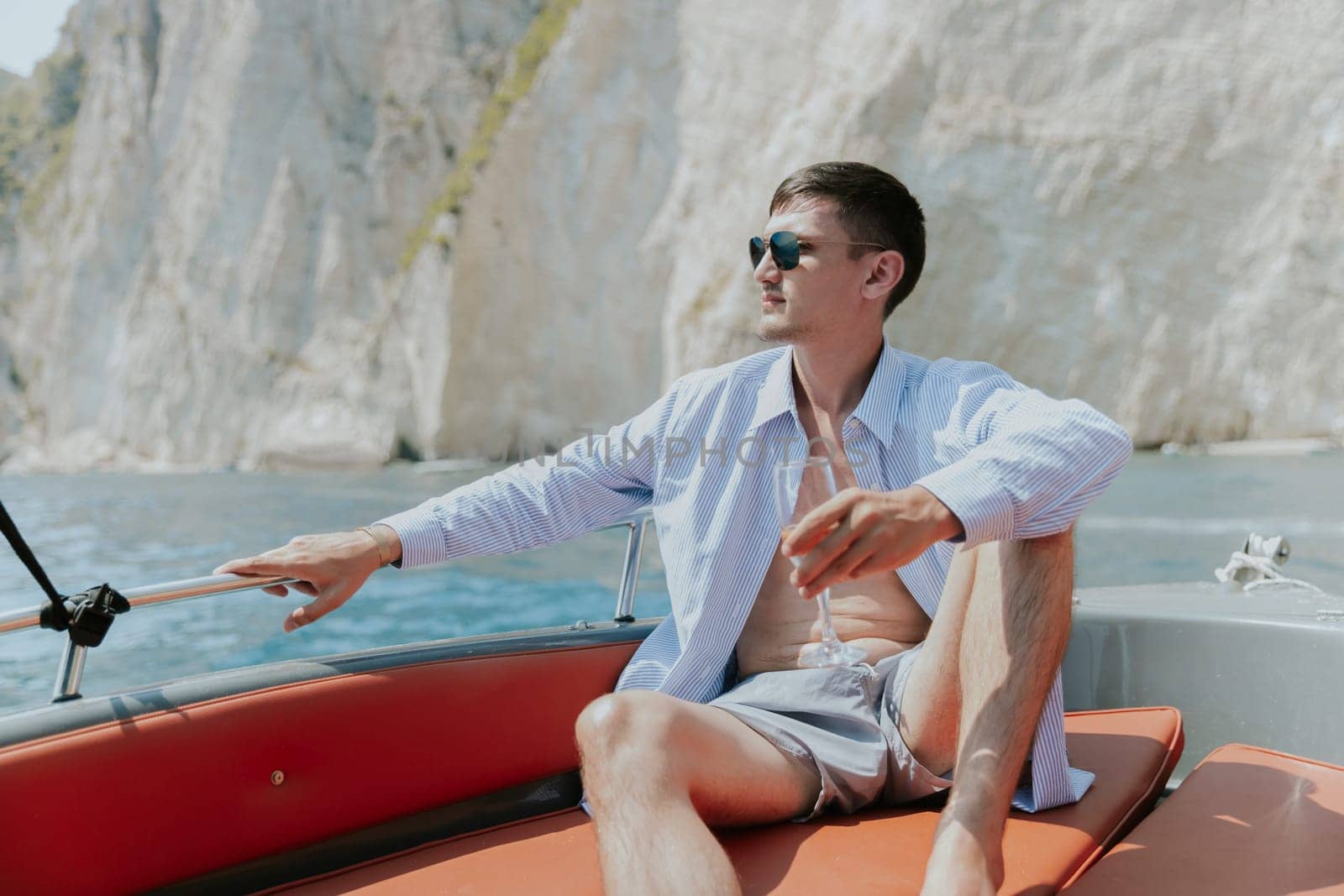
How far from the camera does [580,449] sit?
1.90 meters

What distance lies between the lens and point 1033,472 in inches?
51.3

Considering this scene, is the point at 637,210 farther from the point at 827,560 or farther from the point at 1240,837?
the point at 827,560

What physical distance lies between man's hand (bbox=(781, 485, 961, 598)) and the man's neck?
0.68m

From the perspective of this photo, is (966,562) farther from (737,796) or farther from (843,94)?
(843,94)

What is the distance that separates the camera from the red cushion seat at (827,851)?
138cm

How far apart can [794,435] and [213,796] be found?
1.02m

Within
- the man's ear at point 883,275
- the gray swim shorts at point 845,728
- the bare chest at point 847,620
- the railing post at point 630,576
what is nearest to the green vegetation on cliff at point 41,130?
the railing post at point 630,576

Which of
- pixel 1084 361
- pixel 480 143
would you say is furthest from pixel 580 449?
pixel 480 143

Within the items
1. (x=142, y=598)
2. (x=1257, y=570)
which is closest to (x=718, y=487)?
(x=142, y=598)

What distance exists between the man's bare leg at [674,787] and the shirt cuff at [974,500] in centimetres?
42

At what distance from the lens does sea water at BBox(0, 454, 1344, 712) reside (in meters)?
7.37

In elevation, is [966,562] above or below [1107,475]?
below

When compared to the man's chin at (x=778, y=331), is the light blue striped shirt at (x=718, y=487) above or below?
below

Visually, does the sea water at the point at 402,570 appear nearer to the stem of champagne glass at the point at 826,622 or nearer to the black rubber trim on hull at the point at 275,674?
the black rubber trim on hull at the point at 275,674
